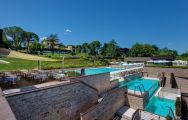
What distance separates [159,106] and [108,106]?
618 cm

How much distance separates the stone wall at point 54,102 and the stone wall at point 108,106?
989 millimetres

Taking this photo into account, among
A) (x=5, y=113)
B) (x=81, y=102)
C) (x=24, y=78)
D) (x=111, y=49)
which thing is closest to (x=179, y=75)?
(x=81, y=102)

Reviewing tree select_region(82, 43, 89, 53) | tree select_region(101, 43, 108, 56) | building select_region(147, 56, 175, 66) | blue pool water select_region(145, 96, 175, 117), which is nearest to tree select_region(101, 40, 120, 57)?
tree select_region(101, 43, 108, 56)

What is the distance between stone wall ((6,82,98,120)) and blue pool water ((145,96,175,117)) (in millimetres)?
5928

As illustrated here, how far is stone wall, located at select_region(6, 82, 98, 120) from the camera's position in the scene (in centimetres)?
609

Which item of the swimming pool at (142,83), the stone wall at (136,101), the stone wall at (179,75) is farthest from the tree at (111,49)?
the stone wall at (136,101)

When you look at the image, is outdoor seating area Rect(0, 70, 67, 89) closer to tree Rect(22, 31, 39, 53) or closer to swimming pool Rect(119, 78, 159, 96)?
swimming pool Rect(119, 78, 159, 96)

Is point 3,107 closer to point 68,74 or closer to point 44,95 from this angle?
point 44,95

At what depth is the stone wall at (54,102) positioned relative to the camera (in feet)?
20.0

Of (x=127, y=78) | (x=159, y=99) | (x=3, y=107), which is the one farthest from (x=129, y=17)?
(x=3, y=107)

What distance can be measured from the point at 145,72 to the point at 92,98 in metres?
15.6

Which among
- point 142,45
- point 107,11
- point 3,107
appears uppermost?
point 107,11

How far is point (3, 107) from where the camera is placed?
128 inches

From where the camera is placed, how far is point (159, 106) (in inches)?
529
